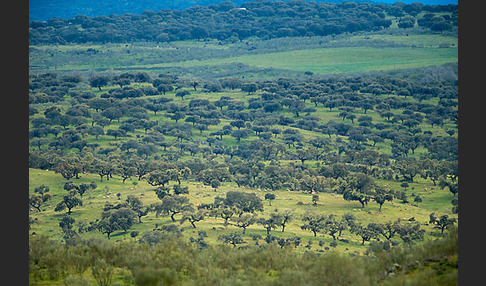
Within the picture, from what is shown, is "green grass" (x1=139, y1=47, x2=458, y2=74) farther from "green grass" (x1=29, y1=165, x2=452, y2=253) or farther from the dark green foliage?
the dark green foliage

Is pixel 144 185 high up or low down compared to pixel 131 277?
down

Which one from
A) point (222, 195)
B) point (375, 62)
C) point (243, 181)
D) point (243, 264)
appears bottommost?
point (222, 195)

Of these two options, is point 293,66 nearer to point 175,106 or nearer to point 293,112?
point 293,112

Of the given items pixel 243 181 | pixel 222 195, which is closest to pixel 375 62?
pixel 243 181

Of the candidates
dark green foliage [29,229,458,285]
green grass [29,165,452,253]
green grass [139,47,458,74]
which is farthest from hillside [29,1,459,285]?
green grass [139,47,458,74]

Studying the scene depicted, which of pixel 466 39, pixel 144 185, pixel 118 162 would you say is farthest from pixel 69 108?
pixel 466 39

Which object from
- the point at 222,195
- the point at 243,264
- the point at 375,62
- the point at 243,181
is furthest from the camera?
the point at 375,62

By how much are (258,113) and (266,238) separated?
7595 centimetres

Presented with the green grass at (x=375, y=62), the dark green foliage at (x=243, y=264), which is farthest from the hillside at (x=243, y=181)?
the green grass at (x=375, y=62)

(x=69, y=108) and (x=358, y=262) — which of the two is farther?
(x=69, y=108)

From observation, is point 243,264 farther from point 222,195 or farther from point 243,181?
point 243,181

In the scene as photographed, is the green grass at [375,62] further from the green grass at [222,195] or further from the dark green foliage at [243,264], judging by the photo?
the dark green foliage at [243,264]

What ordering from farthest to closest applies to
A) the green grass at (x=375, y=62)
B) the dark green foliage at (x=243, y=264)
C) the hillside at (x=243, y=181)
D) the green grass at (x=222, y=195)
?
the green grass at (x=375, y=62)
the green grass at (x=222, y=195)
the hillside at (x=243, y=181)
the dark green foliage at (x=243, y=264)

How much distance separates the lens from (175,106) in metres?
121
